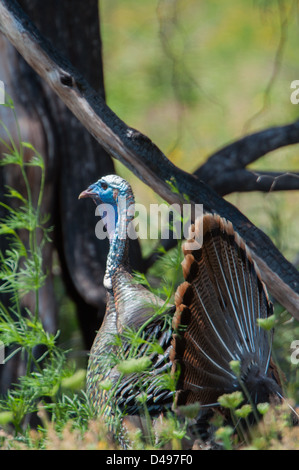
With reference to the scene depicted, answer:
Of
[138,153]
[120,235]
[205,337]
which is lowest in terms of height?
[205,337]

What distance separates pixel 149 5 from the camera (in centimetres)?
808

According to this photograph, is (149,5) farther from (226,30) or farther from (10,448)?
(10,448)

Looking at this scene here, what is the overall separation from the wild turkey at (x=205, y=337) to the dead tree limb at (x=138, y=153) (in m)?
0.27

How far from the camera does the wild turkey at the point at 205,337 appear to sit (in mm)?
1922

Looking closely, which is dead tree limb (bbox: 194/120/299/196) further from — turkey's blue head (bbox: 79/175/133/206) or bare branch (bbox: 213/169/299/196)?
turkey's blue head (bbox: 79/175/133/206)

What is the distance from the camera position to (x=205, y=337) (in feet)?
6.48

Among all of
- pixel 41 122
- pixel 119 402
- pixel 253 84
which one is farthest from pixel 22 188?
pixel 253 84

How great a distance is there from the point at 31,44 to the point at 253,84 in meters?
5.28

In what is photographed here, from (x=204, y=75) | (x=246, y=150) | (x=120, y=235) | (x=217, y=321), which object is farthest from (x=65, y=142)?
(x=204, y=75)

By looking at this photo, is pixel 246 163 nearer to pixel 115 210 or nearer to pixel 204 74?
pixel 115 210

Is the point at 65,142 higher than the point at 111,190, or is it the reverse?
the point at 65,142

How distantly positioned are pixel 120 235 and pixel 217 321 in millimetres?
556

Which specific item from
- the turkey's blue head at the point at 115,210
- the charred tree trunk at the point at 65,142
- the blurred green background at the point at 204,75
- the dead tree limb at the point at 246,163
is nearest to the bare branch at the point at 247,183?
the dead tree limb at the point at 246,163

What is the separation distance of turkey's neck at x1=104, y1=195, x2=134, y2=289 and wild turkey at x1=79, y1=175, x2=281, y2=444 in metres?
0.21
